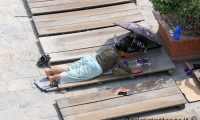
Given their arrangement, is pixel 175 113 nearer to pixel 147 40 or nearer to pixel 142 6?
pixel 147 40

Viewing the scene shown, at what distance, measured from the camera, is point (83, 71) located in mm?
8055

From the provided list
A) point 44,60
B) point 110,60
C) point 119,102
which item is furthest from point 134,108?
point 44,60

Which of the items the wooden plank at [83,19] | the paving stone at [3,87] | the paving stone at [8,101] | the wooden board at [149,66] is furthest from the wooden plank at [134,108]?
the wooden plank at [83,19]

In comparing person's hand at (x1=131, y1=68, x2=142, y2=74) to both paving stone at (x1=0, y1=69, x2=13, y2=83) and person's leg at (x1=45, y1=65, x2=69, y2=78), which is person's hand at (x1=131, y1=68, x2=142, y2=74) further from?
paving stone at (x1=0, y1=69, x2=13, y2=83)

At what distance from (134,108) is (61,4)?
345cm

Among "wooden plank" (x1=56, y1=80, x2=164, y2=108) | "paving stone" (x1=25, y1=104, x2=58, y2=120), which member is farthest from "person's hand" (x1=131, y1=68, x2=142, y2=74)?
"paving stone" (x1=25, y1=104, x2=58, y2=120)

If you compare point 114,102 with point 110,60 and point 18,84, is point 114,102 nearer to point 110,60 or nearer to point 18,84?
point 110,60

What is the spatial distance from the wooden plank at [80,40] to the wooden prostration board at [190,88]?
159 cm

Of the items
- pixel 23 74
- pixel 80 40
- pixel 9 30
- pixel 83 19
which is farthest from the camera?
pixel 83 19

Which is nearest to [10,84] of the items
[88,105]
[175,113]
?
[88,105]

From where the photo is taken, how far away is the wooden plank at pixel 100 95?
758cm

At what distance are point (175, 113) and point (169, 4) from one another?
201cm

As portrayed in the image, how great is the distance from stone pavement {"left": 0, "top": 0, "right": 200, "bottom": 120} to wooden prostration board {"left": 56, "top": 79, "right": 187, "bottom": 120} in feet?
0.68

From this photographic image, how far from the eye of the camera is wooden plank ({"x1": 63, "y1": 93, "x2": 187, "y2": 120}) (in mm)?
7367
